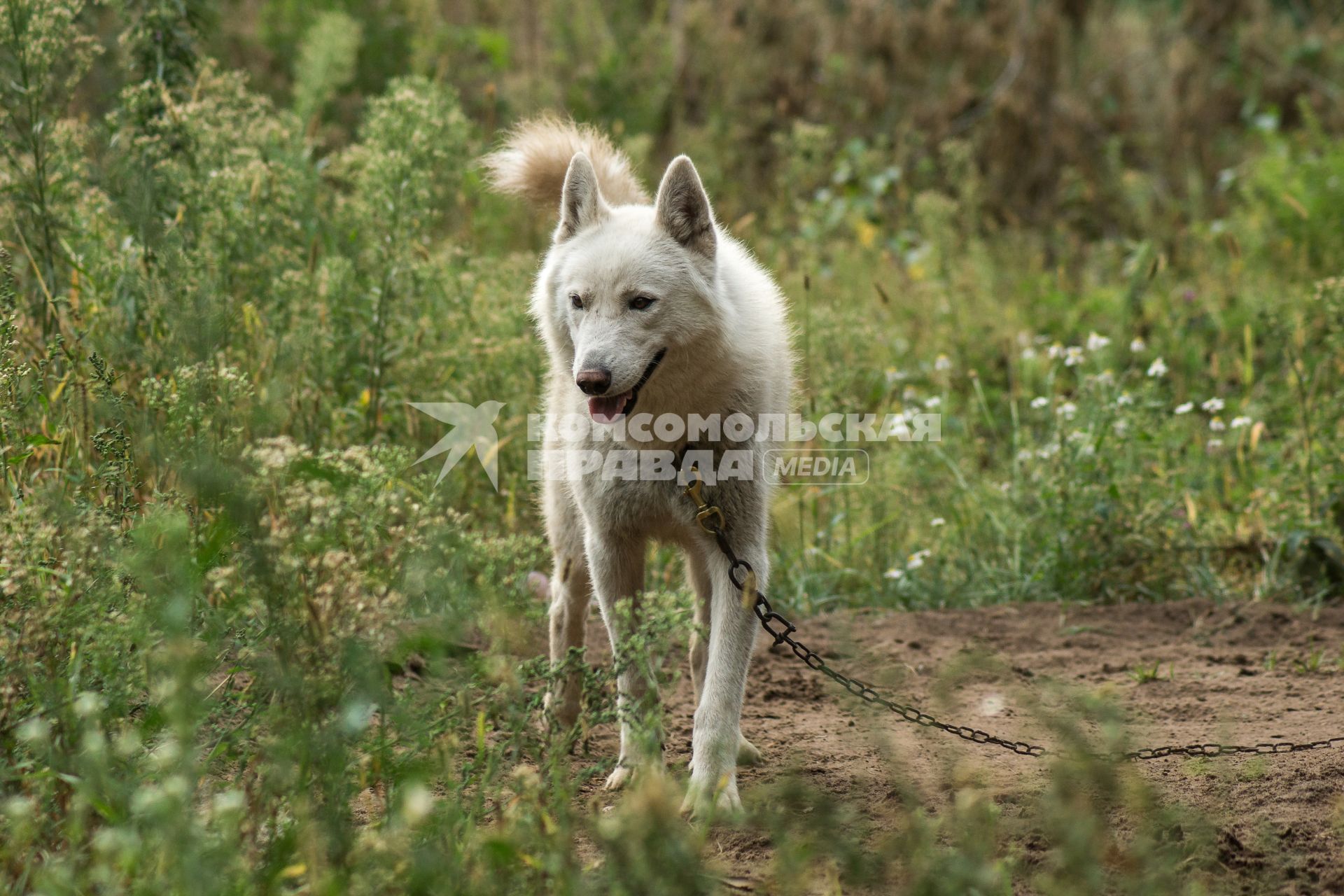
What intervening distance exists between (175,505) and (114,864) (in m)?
0.96

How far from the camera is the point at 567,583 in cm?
369

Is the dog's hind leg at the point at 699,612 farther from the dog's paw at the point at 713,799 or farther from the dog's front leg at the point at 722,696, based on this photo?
the dog's paw at the point at 713,799

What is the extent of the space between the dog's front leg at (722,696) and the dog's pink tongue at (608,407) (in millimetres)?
484

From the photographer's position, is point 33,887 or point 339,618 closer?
→ point 33,887

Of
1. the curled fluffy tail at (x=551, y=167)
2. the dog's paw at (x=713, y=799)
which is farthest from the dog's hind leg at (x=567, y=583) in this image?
the curled fluffy tail at (x=551, y=167)

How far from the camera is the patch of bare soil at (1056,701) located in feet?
7.85

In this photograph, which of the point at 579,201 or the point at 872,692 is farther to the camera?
the point at 579,201

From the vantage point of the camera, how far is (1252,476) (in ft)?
16.9

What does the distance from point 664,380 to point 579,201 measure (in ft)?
2.16

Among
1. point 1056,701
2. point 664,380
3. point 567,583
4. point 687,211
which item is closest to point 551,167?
point 687,211

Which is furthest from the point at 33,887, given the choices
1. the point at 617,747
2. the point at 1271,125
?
the point at 1271,125

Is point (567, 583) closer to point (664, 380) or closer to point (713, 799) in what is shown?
point (664, 380)

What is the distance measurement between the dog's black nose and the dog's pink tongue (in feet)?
0.27

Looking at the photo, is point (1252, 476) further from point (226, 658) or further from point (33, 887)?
point (33, 887)
